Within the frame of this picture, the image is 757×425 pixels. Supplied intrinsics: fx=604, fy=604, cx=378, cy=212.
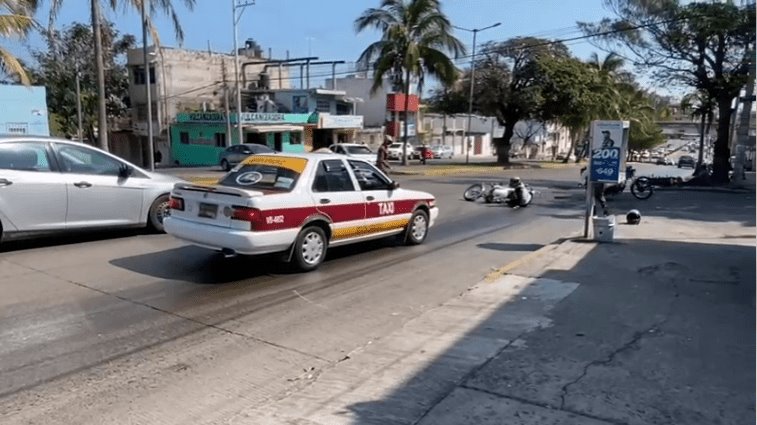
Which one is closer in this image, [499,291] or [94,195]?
[499,291]

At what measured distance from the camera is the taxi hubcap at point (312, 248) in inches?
301

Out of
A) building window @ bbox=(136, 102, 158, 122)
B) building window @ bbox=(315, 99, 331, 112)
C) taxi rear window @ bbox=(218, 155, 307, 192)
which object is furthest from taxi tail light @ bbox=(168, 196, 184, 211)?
building window @ bbox=(315, 99, 331, 112)

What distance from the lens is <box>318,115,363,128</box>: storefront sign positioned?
162 feet

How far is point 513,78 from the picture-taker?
138 feet

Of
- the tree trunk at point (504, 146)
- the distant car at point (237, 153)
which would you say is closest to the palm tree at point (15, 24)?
the distant car at point (237, 153)

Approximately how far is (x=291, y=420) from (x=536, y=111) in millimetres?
40423

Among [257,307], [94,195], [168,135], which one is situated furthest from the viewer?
[168,135]

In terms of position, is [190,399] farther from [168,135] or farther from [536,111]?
[168,135]

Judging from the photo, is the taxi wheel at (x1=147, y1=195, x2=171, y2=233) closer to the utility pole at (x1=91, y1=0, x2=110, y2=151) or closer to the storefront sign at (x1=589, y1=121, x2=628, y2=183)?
the storefront sign at (x1=589, y1=121, x2=628, y2=183)

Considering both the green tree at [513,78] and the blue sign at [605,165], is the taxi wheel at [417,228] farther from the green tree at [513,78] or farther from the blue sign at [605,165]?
the green tree at [513,78]

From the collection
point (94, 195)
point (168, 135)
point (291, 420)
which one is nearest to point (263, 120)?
point (168, 135)

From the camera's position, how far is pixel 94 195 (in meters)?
9.09

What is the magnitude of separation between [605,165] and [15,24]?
1461 cm

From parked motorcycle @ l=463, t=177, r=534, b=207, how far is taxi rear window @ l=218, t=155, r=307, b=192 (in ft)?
33.0
